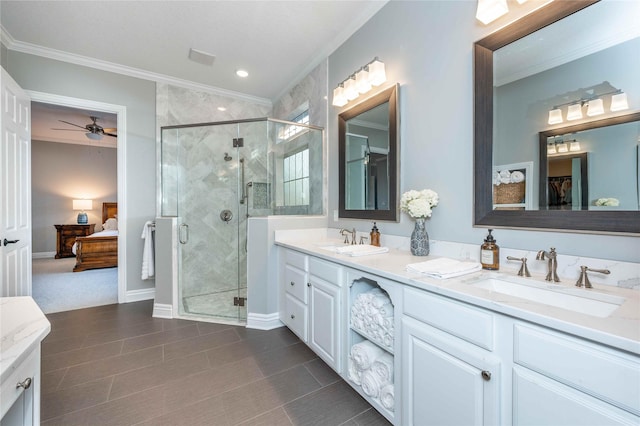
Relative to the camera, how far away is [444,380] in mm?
1113

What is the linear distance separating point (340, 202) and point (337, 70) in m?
1.33

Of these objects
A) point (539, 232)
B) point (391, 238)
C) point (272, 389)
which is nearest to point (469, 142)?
point (539, 232)

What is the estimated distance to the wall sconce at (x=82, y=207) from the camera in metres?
6.61

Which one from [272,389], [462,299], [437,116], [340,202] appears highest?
[437,116]

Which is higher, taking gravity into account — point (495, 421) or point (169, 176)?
point (169, 176)

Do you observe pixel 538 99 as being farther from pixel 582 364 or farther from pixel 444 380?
pixel 444 380

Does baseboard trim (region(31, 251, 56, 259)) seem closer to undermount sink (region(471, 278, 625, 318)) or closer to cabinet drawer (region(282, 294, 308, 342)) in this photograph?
cabinet drawer (region(282, 294, 308, 342))

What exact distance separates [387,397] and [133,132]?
379 cm

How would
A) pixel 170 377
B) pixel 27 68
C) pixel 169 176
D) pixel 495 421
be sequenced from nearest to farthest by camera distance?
1. pixel 495 421
2. pixel 170 377
3. pixel 27 68
4. pixel 169 176

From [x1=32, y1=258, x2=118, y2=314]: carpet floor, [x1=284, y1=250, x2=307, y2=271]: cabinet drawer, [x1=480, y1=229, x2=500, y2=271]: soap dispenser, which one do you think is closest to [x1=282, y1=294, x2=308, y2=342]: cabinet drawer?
[x1=284, y1=250, x2=307, y2=271]: cabinet drawer

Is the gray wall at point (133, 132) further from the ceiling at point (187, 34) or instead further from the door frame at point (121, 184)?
the ceiling at point (187, 34)

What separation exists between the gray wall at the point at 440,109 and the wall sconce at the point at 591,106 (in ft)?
1.27

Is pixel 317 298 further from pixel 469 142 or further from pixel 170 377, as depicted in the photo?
pixel 469 142

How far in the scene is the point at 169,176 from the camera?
3.25 metres
